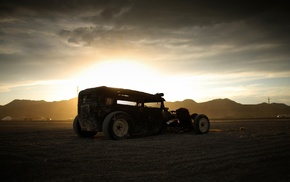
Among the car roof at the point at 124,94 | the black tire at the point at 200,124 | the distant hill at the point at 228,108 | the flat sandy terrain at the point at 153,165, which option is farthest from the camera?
the distant hill at the point at 228,108

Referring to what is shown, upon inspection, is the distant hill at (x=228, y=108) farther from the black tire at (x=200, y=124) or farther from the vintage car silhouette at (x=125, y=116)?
the vintage car silhouette at (x=125, y=116)

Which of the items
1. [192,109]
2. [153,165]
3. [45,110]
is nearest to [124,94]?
[153,165]

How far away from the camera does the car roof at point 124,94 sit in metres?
9.24

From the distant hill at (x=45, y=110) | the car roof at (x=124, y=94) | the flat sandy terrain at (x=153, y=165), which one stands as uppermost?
the distant hill at (x=45, y=110)

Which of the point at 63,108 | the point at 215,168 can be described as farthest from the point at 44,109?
the point at 215,168

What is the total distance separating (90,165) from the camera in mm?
4562

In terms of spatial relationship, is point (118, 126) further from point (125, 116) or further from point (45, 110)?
point (45, 110)

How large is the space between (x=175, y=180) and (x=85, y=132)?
7410 millimetres

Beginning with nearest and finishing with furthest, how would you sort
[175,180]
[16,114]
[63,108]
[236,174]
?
[175,180] < [236,174] < [16,114] < [63,108]

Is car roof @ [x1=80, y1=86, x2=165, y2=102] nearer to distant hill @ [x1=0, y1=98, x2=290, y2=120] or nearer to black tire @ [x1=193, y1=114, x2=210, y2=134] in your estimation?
black tire @ [x1=193, y1=114, x2=210, y2=134]

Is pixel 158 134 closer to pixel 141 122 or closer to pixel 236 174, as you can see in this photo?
pixel 141 122

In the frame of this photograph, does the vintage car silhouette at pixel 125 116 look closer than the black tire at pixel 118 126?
No

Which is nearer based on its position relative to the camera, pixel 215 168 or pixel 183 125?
pixel 215 168

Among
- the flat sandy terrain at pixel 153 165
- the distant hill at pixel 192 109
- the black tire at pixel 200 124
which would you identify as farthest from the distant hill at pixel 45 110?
the flat sandy terrain at pixel 153 165
